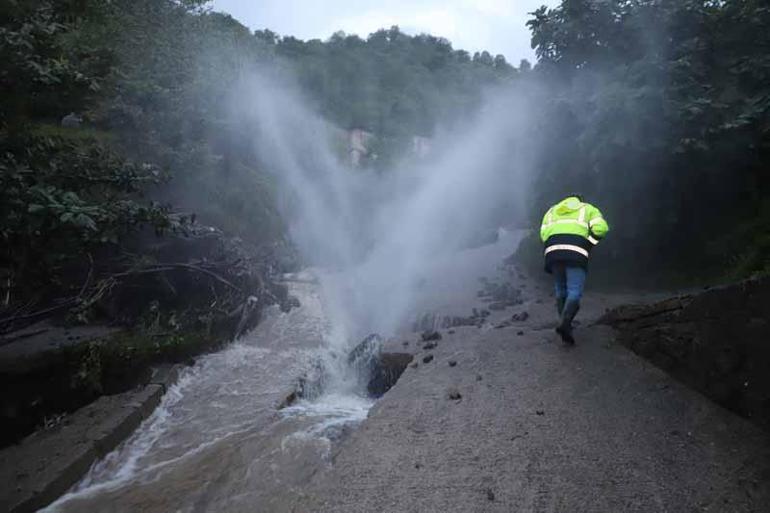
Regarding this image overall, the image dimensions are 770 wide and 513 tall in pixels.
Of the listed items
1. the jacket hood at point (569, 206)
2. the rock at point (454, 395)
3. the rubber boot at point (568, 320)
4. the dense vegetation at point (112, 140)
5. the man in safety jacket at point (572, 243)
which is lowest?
the rock at point (454, 395)

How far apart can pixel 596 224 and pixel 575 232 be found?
8.3 inches

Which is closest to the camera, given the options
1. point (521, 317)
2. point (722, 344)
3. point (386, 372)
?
point (722, 344)

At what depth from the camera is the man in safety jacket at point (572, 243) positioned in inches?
181

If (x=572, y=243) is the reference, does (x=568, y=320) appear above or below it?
below

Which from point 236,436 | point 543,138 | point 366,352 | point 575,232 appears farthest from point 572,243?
point 543,138

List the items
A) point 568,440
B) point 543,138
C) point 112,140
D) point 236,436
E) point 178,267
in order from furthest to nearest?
point 112,140, point 543,138, point 178,267, point 236,436, point 568,440

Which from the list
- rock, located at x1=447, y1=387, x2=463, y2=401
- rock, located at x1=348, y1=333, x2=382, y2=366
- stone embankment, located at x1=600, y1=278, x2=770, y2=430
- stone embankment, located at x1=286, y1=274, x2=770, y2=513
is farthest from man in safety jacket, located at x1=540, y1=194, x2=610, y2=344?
rock, located at x1=348, y1=333, x2=382, y2=366

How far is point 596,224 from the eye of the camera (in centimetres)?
456

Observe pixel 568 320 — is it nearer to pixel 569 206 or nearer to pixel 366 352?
pixel 569 206

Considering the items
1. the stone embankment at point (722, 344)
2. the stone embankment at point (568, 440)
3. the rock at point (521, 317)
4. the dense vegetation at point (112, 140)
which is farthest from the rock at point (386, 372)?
the dense vegetation at point (112, 140)

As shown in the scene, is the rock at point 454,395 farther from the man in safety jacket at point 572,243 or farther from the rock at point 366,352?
the rock at point 366,352

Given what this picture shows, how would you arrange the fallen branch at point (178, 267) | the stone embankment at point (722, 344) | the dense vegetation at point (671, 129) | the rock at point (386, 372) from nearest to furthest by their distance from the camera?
1. the stone embankment at point (722, 344)
2. the rock at point (386, 372)
3. the dense vegetation at point (671, 129)
4. the fallen branch at point (178, 267)

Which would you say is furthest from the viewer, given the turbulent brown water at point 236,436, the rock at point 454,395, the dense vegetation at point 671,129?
the dense vegetation at point 671,129

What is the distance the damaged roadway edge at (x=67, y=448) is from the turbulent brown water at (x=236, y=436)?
10 centimetres
